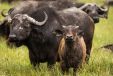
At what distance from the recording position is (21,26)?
1227cm

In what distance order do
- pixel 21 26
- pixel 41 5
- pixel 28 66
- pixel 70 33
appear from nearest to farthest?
pixel 70 33, pixel 21 26, pixel 28 66, pixel 41 5

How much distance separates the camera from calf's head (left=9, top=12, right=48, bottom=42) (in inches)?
477

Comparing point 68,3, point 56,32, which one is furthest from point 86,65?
point 68,3

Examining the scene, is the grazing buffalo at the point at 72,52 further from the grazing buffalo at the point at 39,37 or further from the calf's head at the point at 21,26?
the calf's head at the point at 21,26

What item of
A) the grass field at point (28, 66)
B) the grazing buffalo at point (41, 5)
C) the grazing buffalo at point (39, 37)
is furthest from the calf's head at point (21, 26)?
the grass field at point (28, 66)

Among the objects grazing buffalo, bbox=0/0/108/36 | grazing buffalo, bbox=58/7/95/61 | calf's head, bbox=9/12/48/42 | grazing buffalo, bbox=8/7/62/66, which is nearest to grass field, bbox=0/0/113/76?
grazing buffalo, bbox=8/7/62/66

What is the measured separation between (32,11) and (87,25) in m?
1.74

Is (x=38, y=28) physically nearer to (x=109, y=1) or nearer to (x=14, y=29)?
(x=14, y=29)

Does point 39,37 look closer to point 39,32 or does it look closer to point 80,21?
point 39,32

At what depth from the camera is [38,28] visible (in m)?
12.8

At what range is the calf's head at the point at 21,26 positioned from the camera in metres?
12.1

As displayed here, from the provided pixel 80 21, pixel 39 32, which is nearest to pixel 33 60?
pixel 39 32

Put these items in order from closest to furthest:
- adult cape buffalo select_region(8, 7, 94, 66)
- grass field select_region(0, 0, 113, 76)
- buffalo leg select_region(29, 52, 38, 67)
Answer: grass field select_region(0, 0, 113, 76) < adult cape buffalo select_region(8, 7, 94, 66) < buffalo leg select_region(29, 52, 38, 67)

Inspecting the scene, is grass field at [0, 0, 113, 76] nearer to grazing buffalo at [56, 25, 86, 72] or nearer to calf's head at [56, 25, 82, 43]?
grazing buffalo at [56, 25, 86, 72]
